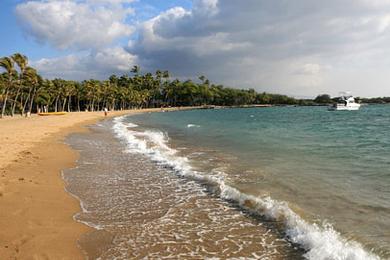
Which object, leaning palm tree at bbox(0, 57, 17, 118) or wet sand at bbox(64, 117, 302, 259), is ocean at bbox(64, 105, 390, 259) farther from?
leaning palm tree at bbox(0, 57, 17, 118)

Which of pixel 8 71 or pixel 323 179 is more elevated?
pixel 8 71

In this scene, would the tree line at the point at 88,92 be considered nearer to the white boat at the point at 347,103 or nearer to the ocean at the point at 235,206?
the ocean at the point at 235,206

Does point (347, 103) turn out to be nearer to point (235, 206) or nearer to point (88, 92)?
point (88, 92)

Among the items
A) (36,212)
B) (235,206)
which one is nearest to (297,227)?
(235,206)

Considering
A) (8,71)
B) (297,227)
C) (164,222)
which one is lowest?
(164,222)

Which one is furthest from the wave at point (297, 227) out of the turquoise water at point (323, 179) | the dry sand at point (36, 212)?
the dry sand at point (36, 212)

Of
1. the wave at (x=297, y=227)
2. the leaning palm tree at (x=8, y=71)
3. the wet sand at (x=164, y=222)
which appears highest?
the leaning palm tree at (x=8, y=71)

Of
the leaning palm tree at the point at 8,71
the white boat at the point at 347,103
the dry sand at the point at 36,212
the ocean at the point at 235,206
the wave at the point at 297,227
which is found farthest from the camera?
the white boat at the point at 347,103

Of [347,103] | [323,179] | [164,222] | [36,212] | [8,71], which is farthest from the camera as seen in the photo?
[347,103]

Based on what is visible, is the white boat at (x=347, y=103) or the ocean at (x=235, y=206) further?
the white boat at (x=347, y=103)

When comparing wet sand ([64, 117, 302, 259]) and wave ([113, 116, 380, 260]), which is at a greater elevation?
wave ([113, 116, 380, 260])

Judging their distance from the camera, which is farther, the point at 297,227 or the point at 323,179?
the point at 323,179

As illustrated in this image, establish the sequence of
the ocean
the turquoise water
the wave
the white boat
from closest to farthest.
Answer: the wave, the ocean, the turquoise water, the white boat

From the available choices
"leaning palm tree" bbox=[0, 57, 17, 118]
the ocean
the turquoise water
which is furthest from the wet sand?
"leaning palm tree" bbox=[0, 57, 17, 118]
